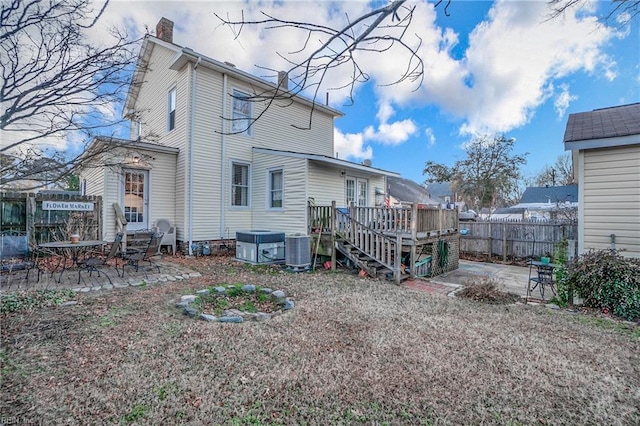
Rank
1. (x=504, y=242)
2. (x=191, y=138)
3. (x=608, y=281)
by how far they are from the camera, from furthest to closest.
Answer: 1. (x=504, y=242)
2. (x=191, y=138)
3. (x=608, y=281)

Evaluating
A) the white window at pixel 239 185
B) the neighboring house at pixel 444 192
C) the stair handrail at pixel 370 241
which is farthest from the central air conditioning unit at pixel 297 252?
the neighboring house at pixel 444 192

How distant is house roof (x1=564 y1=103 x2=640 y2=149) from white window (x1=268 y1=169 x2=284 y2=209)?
25.2 ft

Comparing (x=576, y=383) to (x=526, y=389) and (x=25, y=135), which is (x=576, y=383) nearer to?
(x=526, y=389)

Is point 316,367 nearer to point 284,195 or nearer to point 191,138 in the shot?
point 284,195

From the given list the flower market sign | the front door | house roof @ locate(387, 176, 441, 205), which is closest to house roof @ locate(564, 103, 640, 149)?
the front door

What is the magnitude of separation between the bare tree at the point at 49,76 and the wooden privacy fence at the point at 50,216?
5.55 meters

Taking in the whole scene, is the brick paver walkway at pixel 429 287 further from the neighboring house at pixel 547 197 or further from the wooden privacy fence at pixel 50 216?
the neighboring house at pixel 547 197

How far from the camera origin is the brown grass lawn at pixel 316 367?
7.89ft

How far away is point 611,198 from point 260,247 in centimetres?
797

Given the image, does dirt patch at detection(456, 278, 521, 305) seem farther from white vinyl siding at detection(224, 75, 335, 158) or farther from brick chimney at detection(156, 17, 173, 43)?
brick chimney at detection(156, 17, 173, 43)

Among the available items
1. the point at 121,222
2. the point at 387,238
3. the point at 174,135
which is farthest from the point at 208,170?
the point at 387,238

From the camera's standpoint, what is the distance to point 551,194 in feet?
82.3

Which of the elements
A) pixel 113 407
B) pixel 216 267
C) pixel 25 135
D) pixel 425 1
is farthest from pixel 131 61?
pixel 216 267

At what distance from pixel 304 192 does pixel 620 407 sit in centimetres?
796
